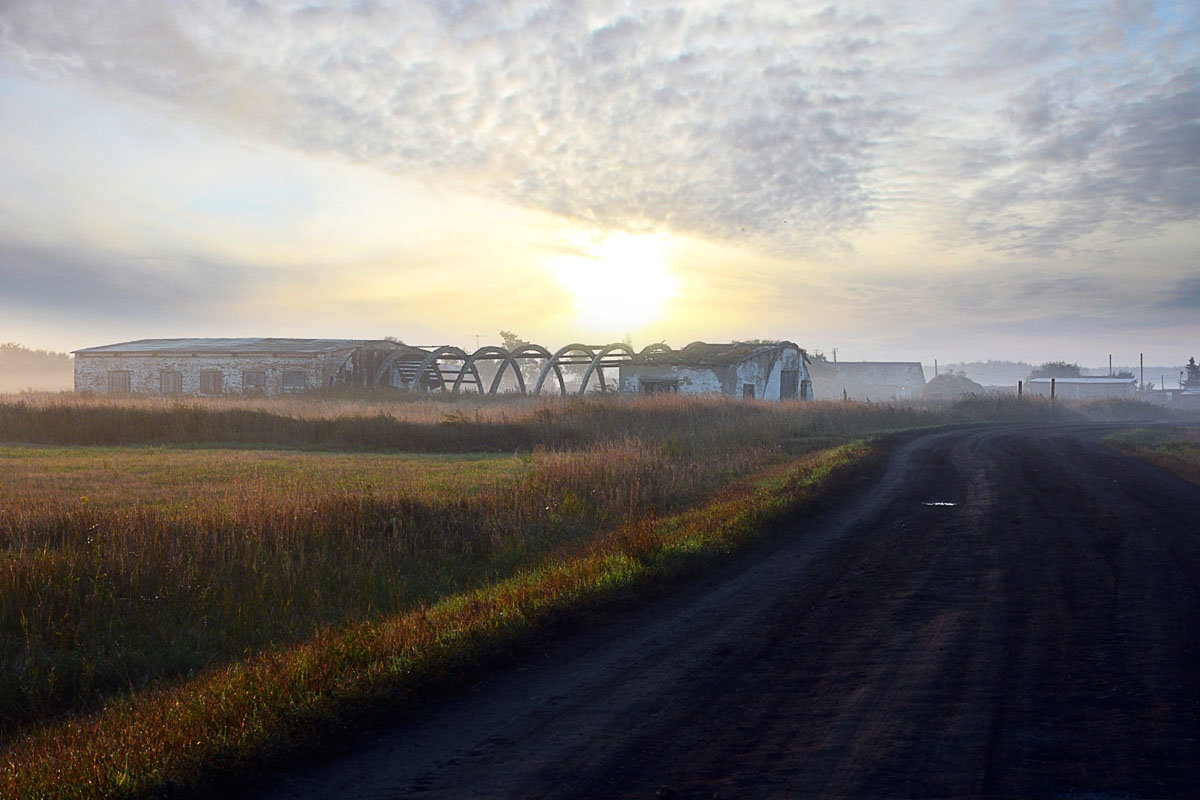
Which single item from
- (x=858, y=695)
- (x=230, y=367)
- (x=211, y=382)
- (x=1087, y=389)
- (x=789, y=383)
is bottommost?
(x=858, y=695)

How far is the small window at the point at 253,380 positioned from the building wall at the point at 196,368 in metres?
0.12

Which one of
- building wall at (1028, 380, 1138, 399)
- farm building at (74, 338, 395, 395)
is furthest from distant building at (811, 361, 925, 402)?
farm building at (74, 338, 395, 395)

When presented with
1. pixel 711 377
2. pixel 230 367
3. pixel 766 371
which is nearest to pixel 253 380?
pixel 230 367

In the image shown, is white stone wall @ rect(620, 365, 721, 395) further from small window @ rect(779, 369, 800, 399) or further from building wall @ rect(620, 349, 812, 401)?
small window @ rect(779, 369, 800, 399)

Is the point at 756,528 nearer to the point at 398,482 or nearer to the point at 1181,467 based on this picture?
the point at 398,482

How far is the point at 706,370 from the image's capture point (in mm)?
42812

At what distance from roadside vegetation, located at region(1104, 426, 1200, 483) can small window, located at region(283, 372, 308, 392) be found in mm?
36828

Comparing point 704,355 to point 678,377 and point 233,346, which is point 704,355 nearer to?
point 678,377

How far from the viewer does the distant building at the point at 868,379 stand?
102500 mm

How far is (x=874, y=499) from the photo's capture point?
14070 mm

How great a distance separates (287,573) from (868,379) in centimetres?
10281

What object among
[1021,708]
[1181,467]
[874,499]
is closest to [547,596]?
[1021,708]

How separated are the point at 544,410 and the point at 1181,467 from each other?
57.9 ft

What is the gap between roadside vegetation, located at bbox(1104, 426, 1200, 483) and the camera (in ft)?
60.2
